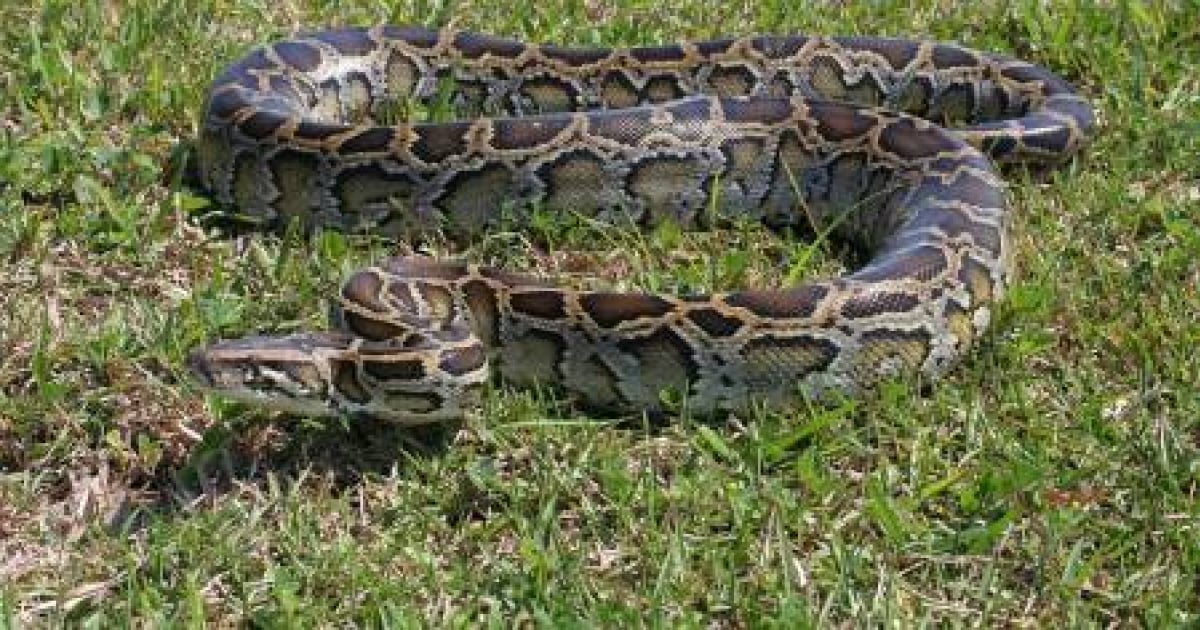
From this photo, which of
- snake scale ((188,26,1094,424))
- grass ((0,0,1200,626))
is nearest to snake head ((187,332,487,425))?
snake scale ((188,26,1094,424))

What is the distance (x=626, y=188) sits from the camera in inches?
346

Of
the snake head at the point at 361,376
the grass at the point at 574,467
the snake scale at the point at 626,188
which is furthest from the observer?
the snake scale at the point at 626,188

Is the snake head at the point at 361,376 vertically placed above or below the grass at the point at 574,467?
above

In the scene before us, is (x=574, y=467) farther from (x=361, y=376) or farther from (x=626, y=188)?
(x=626, y=188)

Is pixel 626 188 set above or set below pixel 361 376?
below

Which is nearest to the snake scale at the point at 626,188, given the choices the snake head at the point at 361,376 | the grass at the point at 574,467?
the snake head at the point at 361,376

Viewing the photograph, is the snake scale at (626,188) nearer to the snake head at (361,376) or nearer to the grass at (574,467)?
the snake head at (361,376)

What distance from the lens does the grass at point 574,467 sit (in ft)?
20.0

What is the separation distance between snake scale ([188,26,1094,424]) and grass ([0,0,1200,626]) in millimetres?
201

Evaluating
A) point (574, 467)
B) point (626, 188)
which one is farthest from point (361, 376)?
point (626, 188)

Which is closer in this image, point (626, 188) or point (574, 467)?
point (574, 467)

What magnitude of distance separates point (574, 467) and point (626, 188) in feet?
7.90

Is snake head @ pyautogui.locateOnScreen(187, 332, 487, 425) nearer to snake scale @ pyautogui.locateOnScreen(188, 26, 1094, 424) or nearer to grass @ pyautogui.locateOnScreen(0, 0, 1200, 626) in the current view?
snake scale @ pyautogui.locateOnScreen(188, 26, 1094, 424)

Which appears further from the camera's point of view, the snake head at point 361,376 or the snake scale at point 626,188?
the snake scale at point 626,188
